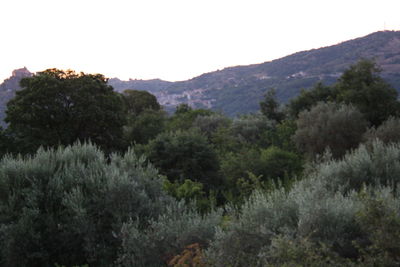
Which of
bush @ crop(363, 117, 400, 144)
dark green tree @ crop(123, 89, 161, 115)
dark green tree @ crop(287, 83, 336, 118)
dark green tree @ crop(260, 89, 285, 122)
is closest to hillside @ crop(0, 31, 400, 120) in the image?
dark green tree @ crop(123, 89, 161, 115)

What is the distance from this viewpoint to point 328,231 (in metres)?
4.66

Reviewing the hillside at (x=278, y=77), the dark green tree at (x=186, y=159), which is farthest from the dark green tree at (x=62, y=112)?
the hillside at (x=278, y=77)

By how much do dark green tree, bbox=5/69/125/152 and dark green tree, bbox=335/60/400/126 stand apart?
16177 millimetres

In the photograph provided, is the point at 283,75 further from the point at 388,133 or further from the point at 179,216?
the point at 179,216

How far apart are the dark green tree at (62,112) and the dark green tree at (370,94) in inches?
637

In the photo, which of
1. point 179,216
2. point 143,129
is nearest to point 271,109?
point 143,129

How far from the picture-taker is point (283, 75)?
5418 inches

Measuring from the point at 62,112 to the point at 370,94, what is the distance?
20.3m

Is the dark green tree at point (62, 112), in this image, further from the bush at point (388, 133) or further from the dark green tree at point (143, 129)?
the bush at point (388, 133)

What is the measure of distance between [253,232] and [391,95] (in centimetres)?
2525

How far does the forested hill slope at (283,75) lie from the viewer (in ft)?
375

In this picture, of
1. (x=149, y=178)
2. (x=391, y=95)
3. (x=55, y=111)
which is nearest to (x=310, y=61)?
(x=391, y=95)

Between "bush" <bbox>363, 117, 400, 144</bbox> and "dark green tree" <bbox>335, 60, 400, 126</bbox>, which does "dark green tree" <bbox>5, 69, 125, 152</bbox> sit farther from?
"dark green tree" <bbox>335, 60, 400, 126</bbox>

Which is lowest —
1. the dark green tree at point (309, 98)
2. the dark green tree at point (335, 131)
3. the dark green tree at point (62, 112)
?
the dark green tree at point (335, 131)
